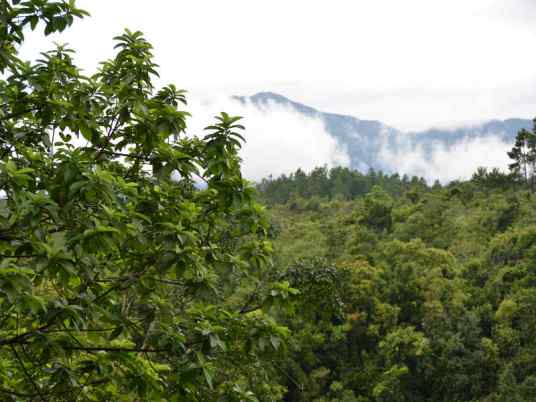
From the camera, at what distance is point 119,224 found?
3355 millimetres

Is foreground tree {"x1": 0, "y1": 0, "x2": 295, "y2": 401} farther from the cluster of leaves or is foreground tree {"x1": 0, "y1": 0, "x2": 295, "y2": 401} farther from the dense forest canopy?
the cluster of leaves

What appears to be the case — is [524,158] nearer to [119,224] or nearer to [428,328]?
[428,328]

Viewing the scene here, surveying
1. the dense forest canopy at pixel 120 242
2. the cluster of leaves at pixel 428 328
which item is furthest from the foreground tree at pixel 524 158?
the dense forest canopy at pixel 120 242

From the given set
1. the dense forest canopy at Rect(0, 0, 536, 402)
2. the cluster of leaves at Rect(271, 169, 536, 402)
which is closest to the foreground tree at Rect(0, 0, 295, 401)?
the dense forest canopy at Rect(0, 0, 536, 402)

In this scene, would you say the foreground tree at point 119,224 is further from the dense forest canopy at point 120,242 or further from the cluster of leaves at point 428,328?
the cluster of leaves at point 428,328

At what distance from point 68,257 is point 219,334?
119 cm

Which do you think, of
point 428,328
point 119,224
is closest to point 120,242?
point 119,224

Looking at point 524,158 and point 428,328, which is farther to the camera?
point 524,158

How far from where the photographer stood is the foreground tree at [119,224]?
10.8 feet

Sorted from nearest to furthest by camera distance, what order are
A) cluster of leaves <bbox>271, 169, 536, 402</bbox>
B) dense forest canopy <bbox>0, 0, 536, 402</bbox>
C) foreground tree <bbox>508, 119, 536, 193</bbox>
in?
dense forest canopy <bbox>0, 0, 536, 402</bbox> → cluster of leaves <bbox>271, 169, 536, 402</bbox> → foreground tree <bbox>508, 119, 536, 193</bbox>

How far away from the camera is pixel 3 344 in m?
3.59

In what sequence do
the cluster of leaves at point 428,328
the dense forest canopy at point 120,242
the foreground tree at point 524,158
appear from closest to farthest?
the dense forest canopy at point 120,242, the cluster of leaves at point 428,328, the foreground tree at point 524,158

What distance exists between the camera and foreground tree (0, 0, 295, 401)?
330 centimetres

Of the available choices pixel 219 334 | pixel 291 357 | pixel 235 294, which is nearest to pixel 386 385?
pixel 291 357
